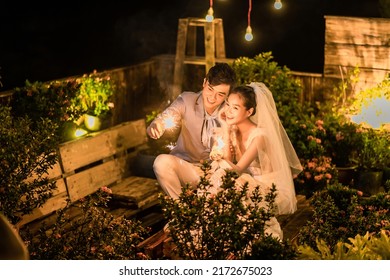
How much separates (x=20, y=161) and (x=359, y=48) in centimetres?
415

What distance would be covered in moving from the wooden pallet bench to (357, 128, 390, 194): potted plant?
2.13 m

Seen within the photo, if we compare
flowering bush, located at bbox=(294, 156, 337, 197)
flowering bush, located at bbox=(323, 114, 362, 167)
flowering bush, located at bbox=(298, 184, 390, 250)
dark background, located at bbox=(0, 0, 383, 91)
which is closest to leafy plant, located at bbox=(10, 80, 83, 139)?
flowering bush, located at bbox=(294, 156, 337, 197)

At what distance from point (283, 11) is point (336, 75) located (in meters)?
4.99

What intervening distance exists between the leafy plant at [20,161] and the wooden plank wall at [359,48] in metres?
3.58

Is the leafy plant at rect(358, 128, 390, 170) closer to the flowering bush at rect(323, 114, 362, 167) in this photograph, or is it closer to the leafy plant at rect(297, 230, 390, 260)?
the flowering bush at rect(323, 114, 362, 167)

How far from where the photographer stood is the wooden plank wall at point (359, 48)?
783 cm

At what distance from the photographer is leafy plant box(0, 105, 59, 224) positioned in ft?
18.6

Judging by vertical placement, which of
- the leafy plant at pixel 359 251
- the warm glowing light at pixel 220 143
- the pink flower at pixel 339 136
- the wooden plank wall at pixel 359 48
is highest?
the wooden plank wall at pixel 359 48

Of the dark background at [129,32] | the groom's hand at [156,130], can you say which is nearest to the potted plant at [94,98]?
the groom's hand at [156,130]

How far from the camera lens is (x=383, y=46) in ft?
25.7

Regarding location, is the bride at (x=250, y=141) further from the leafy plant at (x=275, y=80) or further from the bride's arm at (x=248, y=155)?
the leafy plant at (x=275, y=80)

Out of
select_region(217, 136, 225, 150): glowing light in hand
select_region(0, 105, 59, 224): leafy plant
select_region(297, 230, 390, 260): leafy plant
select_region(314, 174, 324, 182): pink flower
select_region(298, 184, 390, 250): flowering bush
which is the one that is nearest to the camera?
select_region(297, 230, 390, 260): leafy plant
